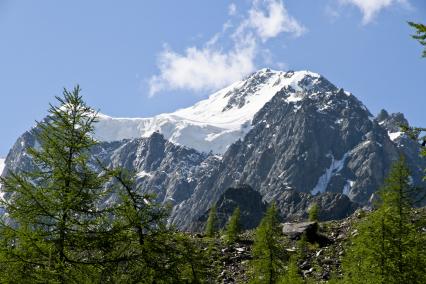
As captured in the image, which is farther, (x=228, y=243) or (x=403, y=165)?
(x=228, y=243)

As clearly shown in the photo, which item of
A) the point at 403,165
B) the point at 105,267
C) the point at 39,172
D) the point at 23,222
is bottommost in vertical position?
the point at 105,267

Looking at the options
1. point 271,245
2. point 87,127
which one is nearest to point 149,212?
point 87,127

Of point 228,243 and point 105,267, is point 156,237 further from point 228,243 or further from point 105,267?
point 228,243

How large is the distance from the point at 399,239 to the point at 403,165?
583 centimetres

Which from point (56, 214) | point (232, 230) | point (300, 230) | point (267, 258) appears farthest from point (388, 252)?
point (300, 230)

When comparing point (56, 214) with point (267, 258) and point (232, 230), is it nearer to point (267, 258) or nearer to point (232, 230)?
point (267, 258)

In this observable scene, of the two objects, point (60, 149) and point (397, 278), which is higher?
point (60, 149)

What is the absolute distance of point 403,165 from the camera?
25.7 m

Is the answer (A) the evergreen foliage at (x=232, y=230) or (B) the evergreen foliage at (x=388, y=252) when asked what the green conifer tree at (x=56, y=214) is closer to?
(B) the evergreen foliage at (x=388, y=252)

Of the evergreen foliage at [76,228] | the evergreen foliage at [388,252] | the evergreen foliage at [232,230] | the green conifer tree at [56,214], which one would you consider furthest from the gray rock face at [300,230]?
the green conifer tree at [56,214]

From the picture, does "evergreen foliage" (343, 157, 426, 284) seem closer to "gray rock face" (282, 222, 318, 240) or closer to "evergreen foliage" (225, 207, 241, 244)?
"evergreen foliage" (225, 207, 241, 244)

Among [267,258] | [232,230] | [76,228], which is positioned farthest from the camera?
[232,230]

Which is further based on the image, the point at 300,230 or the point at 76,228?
the point at 300,230

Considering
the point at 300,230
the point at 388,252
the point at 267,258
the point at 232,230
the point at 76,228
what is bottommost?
the point at 76,228
